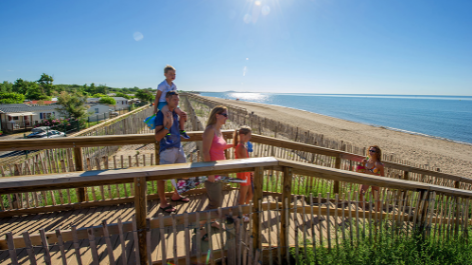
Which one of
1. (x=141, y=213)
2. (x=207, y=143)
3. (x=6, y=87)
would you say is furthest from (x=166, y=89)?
(x=6, y=87)

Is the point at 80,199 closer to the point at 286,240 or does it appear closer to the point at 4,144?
the point at 4,144

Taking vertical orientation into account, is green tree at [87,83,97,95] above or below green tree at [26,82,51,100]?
above

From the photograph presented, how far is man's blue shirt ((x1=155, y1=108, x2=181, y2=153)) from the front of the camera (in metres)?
2.92

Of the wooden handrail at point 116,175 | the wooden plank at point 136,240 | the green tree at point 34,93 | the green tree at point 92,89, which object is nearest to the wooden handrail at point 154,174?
the wooden handrail at point 116,175

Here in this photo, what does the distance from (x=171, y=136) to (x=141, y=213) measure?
1257mm

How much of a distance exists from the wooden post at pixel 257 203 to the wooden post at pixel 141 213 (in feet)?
2.95

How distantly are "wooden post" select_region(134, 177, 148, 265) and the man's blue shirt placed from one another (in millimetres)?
1145

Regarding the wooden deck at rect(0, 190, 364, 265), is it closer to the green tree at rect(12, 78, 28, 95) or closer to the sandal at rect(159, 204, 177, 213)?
the sandal at rect(159, 204, 177, 213)

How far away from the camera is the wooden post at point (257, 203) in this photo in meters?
2.03

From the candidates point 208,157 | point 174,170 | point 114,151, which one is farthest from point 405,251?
point 114,151

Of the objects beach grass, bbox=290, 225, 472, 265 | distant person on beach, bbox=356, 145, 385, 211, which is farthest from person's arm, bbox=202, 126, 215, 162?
distant person on beach, bbox=356, 145, 385, 211

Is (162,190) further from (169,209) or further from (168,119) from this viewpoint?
(168,119)

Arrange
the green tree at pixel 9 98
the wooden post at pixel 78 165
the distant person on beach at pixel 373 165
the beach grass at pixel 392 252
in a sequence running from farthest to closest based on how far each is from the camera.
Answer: the green tree at pixel 9 98 → the distant person on beach at pixel 373 165 → the wooden post at pixel 78 165 → the beach grass at pixel 392 252

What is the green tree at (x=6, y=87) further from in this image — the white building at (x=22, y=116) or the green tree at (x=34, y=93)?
the white building at (x=22, y=116)
